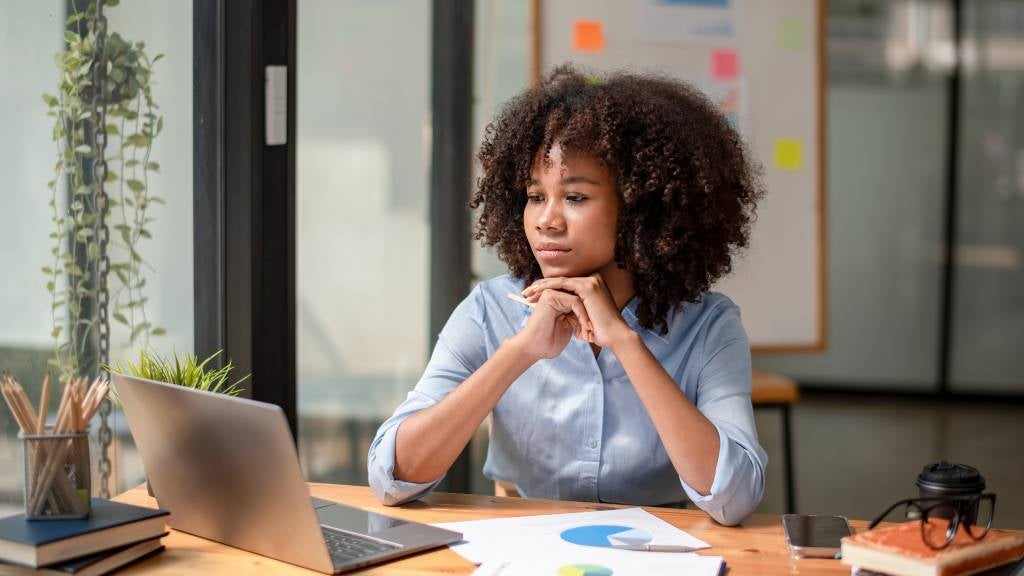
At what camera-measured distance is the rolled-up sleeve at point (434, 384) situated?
158 centimetres

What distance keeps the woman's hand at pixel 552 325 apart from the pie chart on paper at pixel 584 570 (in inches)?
18.3

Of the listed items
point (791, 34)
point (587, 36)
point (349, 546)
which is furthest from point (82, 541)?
point (791, 34)

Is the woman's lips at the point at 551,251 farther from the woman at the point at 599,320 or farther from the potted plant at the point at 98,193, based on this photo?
the potted plant at the point at 98,193

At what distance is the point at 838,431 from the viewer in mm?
5754

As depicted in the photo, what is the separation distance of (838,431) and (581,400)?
436cm

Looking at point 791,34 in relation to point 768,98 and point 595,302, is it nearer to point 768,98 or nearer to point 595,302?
point 768,98

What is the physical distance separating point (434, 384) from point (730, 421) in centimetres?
48

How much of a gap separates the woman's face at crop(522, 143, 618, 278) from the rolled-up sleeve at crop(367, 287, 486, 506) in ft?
0.59

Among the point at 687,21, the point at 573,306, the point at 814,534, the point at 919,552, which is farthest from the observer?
the point at 687,21

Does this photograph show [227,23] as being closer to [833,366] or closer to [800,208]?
[800,208]

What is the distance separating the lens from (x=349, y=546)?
4.30 ft

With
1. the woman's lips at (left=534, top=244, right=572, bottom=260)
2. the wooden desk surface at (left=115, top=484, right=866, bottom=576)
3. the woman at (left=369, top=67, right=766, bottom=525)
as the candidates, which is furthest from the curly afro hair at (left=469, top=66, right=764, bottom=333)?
the wooden desk surface at (left=115, top=484, right=866, bottom=576)

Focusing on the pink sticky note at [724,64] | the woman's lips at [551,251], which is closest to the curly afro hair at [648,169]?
the woman's lips at [551,251]

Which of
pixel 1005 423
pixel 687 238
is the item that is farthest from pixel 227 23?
pixel 1005 423
